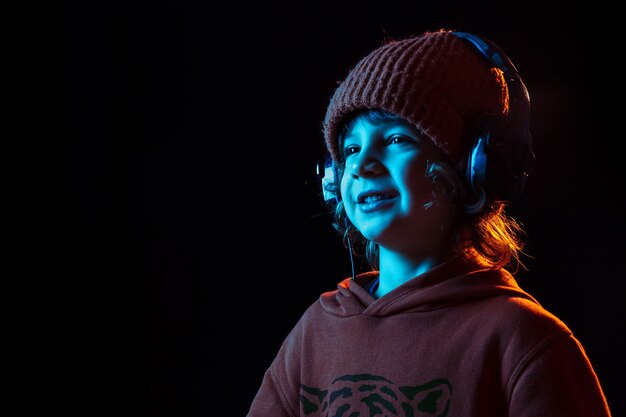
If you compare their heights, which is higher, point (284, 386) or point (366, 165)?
point (366, 165)

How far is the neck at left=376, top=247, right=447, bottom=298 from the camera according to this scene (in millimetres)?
1114

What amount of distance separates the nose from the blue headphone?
0.42ft

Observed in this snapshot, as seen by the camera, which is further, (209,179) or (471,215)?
(209,179)

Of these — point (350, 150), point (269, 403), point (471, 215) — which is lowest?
point (269, 403)

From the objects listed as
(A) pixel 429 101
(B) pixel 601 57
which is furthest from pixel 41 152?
(B) pixel 601 57

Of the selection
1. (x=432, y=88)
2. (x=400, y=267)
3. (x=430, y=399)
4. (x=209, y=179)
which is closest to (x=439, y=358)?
(x=430, y=399)

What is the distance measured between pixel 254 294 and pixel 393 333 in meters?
0.64

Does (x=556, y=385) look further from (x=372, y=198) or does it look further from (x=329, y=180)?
(x=329, y=180)

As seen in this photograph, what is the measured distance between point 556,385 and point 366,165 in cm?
40

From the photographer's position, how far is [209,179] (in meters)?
1.67

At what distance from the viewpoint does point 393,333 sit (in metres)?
1.06

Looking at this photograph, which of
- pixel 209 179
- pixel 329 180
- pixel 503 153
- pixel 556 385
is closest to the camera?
pixel 556 385

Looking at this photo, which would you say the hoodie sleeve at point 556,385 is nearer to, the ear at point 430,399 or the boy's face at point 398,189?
the ear at point 430,399

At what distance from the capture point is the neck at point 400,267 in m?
1.11
